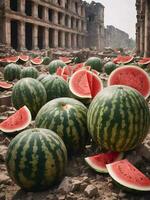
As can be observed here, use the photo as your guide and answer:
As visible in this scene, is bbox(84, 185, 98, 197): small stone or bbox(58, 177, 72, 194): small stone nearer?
bbox(84, 185, 98, 197): small stone

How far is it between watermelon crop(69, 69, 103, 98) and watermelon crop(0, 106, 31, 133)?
0.98 metres

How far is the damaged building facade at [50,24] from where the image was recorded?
3818cm

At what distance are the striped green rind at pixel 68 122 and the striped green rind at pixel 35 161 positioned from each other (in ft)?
2.13

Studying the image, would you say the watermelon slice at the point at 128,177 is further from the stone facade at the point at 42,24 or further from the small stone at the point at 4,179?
the stone facade at the point at 42,24

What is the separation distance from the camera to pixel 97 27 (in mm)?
61625

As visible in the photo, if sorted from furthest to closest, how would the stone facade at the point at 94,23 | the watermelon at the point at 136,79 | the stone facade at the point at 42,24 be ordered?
the stone facade at the point at 94,23
the stone facade at the point at 42,24
the watermelon at the point at 136,79

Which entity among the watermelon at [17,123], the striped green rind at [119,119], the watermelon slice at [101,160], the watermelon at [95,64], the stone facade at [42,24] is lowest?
the watermelon slice at [101,160]

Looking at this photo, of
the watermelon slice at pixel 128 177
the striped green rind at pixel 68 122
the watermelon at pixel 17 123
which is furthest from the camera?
the watermelon at pixel 17 123

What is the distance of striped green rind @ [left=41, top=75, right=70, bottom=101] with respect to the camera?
7168mm

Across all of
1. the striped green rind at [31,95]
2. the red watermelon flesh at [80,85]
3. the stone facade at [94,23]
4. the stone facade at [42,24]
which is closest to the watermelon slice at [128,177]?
the red watermelon flesh at [80,85]

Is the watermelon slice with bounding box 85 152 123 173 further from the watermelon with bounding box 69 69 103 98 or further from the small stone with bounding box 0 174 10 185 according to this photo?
the watermelon with bounding box 69 69 103 98

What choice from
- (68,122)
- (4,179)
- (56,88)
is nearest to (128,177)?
(68,122)

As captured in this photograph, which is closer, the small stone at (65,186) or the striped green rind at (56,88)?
the small stone at (65,186)

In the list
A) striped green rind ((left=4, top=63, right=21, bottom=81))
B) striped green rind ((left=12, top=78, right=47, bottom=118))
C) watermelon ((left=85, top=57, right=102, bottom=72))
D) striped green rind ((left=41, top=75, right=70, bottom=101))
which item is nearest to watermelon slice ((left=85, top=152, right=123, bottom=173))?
striped green rind ((left=12, top=78, right=47, bottom=118))
